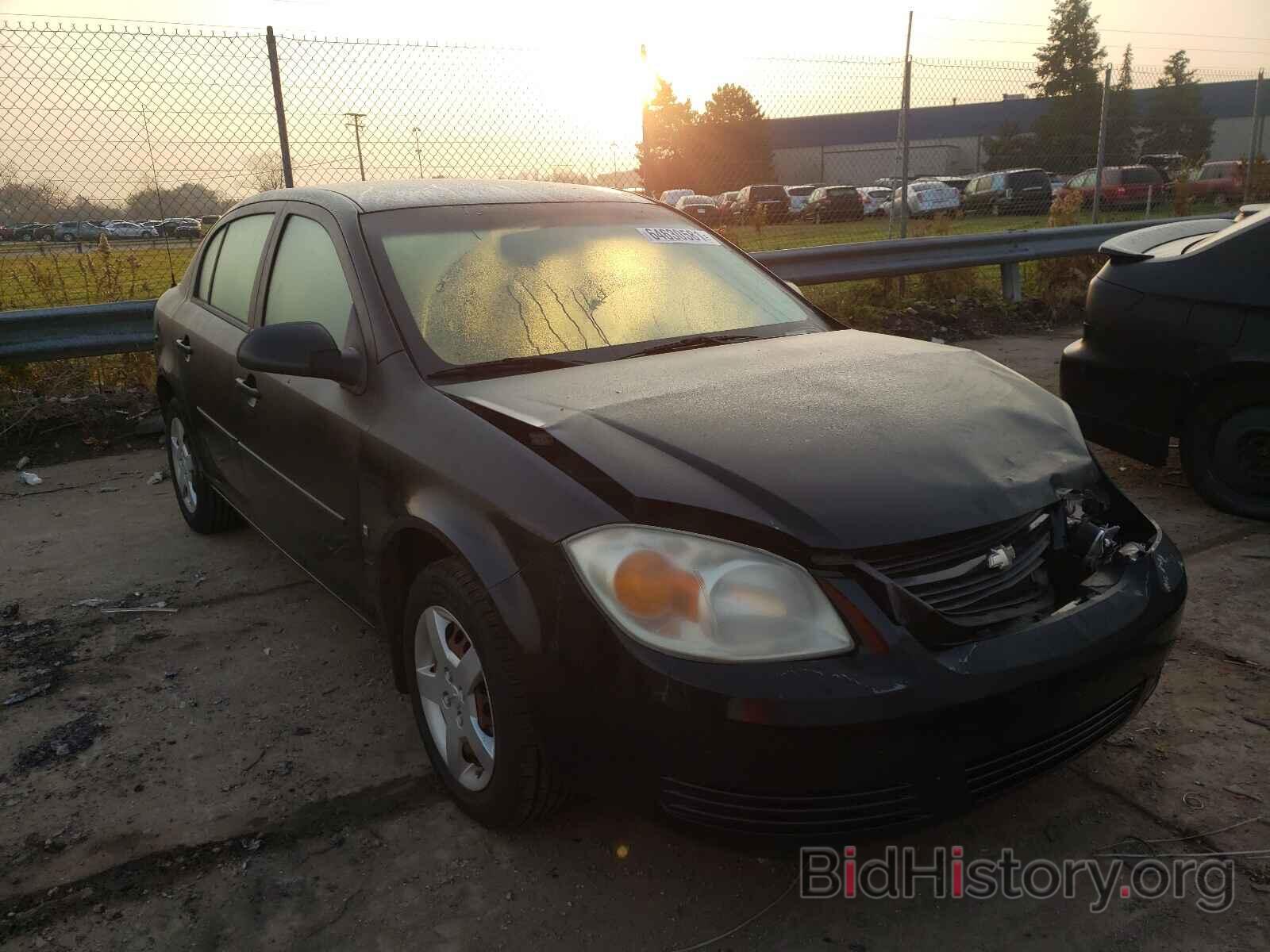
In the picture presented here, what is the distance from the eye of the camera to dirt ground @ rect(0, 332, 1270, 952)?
2.16 m

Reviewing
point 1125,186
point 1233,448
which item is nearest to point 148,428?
point 1233,448

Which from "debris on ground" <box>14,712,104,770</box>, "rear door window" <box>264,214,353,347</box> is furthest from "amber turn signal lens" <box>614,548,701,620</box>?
"debris on ground" <box>14,712,104,770</box>

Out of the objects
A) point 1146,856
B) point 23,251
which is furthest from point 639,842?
point 23,251

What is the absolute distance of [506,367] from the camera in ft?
9.13

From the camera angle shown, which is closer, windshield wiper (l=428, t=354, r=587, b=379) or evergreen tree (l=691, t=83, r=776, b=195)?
windshield wiper (l=428, t=354, r=587, b=379)

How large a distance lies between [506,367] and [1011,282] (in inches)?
319

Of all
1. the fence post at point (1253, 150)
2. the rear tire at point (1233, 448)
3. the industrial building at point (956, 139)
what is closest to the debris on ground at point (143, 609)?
the rear tire at point (1233, 448)

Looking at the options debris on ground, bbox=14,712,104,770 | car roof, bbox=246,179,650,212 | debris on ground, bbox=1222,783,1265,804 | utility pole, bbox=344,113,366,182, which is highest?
utility pole, bbox=344,113,366,182

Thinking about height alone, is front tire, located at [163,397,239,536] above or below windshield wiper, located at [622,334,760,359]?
below

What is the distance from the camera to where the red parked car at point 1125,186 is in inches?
592

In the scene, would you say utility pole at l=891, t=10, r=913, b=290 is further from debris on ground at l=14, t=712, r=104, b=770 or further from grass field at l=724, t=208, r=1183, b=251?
debris on ground at l=14, t=712, r=104, b=770

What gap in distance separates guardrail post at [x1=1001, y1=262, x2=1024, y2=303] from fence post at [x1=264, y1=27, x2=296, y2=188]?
6585 mm

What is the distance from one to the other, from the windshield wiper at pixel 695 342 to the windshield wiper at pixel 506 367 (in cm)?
22

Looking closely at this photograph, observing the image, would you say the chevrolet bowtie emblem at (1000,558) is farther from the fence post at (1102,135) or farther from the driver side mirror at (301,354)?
the fence post at (1102,135)
